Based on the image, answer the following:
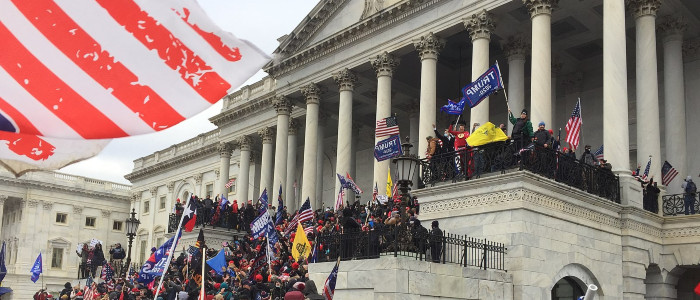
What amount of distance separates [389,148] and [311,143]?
43.9 feet

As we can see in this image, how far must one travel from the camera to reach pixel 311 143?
38.7m

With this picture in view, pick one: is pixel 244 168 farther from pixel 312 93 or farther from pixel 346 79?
pixel 346 79

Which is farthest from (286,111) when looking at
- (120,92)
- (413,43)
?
(120,92)

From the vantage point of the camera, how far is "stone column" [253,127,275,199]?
1775 inches

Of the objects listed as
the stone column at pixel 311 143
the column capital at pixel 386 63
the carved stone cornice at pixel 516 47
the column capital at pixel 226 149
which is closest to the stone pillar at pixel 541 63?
the carved stone cornice at pixel 516 47

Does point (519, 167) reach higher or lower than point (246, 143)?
lower

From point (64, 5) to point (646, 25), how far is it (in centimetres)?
2494

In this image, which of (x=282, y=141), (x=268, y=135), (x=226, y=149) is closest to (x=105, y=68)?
(x=282, y=141)

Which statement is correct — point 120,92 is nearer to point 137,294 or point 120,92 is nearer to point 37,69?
point 37,69

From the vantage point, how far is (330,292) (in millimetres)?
15562

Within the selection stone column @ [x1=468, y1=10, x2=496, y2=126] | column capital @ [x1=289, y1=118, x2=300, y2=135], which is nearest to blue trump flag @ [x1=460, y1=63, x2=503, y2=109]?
stone column @ [x1=468, y1=10, x2=496, y2=126]

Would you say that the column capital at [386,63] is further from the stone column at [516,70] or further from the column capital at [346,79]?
the stone column at [516,70]

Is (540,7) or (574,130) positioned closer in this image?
(574,130)

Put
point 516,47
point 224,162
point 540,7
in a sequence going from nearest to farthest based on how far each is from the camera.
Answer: point 540,7 < point 516,47 < point 224,162
